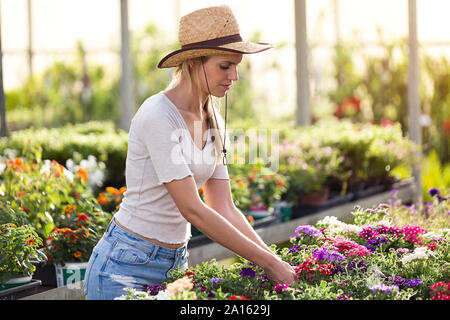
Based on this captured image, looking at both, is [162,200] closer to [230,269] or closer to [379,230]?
[230,269]

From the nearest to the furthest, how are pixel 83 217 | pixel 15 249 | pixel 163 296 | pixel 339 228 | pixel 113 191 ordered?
pixel 163 296, pixel 339 228, pixel 15 249, pixel 83 217, pixel 113 191

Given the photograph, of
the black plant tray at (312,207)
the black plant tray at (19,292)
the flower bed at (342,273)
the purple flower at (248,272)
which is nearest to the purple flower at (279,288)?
the flower bed at (342,273)

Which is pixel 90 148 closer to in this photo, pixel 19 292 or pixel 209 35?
pixel 19 292

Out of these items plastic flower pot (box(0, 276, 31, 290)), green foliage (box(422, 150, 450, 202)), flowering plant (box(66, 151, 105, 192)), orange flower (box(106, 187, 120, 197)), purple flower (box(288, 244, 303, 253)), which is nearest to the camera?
purple flower (box(288, 244, 303, 253))

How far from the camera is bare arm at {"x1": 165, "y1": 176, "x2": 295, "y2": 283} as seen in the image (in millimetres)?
2018

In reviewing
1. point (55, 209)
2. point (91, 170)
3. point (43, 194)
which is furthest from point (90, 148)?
point (43, 194)

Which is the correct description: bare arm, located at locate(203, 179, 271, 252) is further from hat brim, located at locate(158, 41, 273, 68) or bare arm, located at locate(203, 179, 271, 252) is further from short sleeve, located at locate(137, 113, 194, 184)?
hat brim, located at locate(158, 41, 273, 68)

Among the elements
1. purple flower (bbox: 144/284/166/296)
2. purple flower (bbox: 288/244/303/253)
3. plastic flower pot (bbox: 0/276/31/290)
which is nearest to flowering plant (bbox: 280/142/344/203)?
plastic flower pot (bbox: 0/276/31/290)

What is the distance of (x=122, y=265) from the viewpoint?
2.18 m

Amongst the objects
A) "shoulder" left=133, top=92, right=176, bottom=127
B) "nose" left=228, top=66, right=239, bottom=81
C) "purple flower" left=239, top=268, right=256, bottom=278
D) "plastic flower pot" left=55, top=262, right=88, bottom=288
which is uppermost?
"nose" left=228, top=66, right=239, bottom=81

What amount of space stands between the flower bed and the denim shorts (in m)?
0.07

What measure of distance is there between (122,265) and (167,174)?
379mm
